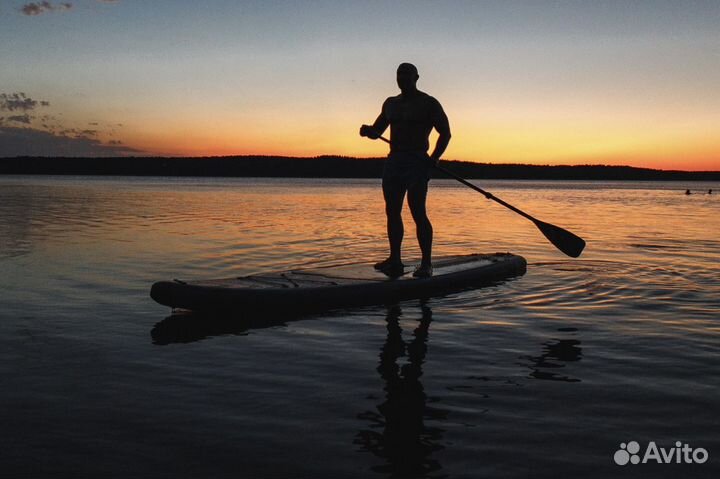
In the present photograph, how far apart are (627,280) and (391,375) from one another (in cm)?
683

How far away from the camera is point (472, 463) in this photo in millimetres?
3867

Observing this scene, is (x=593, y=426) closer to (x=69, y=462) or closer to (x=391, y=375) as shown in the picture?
(x=391, y=375)

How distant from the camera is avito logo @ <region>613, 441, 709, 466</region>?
3.92 m

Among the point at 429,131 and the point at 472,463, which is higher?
the point at 429,131

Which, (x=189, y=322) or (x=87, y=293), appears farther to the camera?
(x=87, y=293)

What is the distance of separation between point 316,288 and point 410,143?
2.37m

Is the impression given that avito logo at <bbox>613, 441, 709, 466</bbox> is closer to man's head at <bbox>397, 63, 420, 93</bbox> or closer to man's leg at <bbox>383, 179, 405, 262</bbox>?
man's leg at <bbox>383, 179, 405, 262</bbox>

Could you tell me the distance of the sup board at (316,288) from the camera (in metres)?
7.50

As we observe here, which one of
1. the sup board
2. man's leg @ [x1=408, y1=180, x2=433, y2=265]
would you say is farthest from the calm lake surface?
man's leg @ [x1=408, y1=180, x2=433, y2=265]

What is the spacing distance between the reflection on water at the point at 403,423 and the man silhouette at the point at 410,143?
294 centimetres

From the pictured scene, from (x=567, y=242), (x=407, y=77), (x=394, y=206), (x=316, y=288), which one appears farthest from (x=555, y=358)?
(x=567, y=242)

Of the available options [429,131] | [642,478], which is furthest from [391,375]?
[429,131]

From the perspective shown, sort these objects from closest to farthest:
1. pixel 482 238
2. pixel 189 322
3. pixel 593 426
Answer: pixel 593 426 → pixel 189 322 → pixel 482 238

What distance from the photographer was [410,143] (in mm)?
8789
